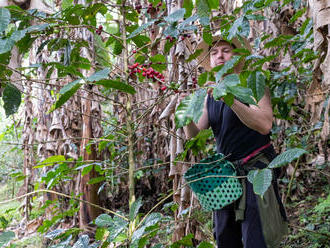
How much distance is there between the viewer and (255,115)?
1.18 meters

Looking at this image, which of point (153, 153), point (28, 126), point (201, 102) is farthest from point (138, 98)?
point (201, 102)

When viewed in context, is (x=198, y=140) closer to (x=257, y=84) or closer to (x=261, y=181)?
(x=257, y=84)

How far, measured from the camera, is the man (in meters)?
1.22

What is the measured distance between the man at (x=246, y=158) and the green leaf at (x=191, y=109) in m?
0.52

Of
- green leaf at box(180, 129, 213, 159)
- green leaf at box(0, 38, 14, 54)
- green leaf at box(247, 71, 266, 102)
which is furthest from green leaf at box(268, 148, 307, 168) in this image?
green leaf at box(0, 38, 14, 54)

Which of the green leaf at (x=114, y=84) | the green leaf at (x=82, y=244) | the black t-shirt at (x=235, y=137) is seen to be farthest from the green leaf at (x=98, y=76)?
the black t-shirt at (x=235, y=137)

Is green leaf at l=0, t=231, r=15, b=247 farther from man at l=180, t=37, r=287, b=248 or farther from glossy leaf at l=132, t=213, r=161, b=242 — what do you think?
man at l=180, t=37, r=287, b=248

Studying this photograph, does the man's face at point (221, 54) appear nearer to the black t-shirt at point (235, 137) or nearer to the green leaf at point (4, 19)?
the black t-shirt at point (235, 137)

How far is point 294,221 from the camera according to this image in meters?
2.39

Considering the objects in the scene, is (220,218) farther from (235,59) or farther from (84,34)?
(84,34)

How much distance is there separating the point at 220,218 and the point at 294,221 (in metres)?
1.30

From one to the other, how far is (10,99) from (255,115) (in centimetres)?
87

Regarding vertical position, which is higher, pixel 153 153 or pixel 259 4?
pixel 259 4

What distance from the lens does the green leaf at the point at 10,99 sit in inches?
35.3
